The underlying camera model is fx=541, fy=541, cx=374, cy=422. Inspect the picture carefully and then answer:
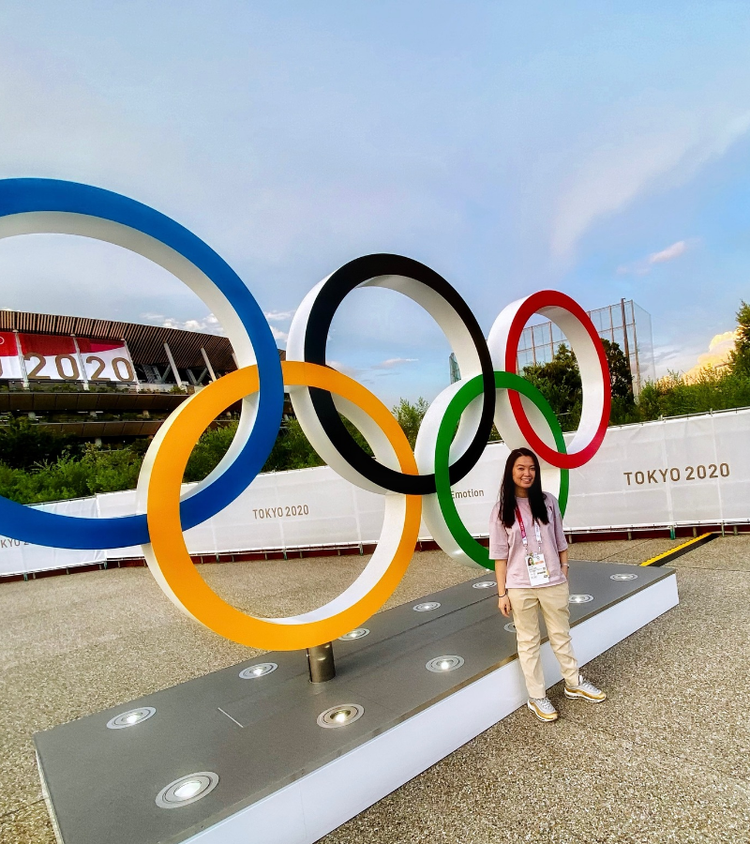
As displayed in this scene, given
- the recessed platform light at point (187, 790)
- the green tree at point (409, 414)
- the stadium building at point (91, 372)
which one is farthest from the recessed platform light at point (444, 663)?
the stadium building at point (91, 372)

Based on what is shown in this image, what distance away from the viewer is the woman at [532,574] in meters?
3.45

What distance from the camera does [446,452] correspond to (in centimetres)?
434

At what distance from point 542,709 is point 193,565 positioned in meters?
2.32

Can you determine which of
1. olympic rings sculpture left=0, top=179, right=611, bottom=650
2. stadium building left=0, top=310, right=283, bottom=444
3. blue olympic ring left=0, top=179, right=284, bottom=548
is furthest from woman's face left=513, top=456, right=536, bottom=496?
stadium building left=0, top=310, right=283, bottom=444

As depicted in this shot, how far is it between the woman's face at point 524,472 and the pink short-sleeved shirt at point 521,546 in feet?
0.43

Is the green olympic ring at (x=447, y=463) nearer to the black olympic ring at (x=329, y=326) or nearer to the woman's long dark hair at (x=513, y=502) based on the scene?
the black olympic ring at (x=329, y=326)

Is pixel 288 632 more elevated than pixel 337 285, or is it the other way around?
pixel 337 285

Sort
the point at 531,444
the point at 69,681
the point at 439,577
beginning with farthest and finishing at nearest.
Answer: the point at 439,577 → the point at 69,681 → the point at 531,444

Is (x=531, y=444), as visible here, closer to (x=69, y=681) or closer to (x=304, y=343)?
(x=304, y=343)

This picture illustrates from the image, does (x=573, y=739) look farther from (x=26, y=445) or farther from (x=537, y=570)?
(x=26, y=445)

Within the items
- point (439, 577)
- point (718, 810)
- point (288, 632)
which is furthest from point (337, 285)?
point (439, 577)

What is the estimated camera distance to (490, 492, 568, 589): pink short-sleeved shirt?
137 inches

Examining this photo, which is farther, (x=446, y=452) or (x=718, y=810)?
(x=446, y=452)

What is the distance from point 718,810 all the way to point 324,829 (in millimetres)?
1815
